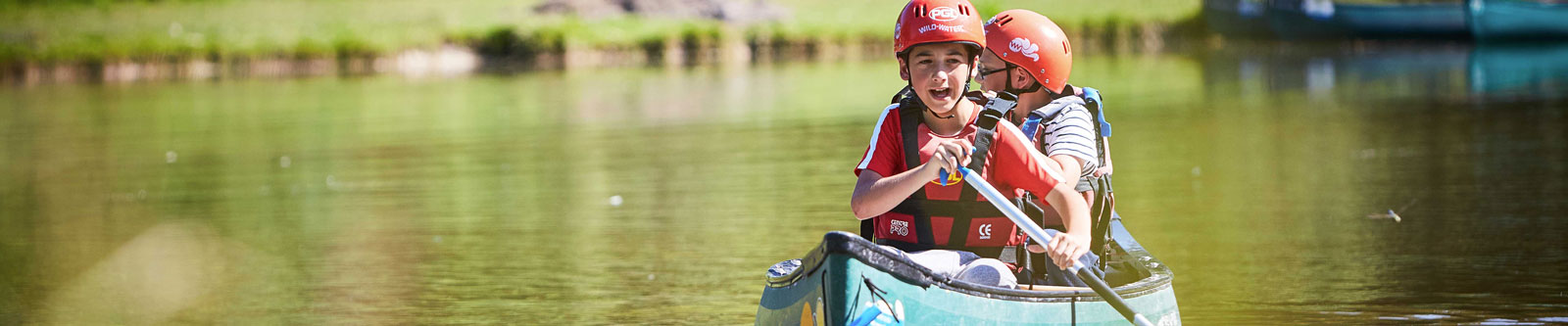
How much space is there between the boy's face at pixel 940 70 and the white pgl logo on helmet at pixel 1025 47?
1.83 ft

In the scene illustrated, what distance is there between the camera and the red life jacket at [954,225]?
248 inches

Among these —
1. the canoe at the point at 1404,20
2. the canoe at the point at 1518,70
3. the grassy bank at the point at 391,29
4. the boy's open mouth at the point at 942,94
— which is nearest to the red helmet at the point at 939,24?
the boy's open mouth at the point at 942,94

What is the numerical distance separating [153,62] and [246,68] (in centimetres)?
282

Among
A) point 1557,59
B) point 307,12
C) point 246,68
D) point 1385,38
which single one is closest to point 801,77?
point 1557,59

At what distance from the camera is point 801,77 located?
134 ft

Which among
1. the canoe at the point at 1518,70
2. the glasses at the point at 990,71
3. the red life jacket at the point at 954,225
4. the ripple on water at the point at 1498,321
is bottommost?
the canoe at the point at 1518,70

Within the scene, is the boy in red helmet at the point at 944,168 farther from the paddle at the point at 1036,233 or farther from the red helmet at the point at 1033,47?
the red helmet at the point at 1033,47

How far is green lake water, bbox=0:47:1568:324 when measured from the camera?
970 centimetres

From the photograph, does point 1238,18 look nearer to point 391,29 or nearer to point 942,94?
point 391,29

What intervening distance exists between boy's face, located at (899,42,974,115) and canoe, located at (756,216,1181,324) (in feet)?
1.89

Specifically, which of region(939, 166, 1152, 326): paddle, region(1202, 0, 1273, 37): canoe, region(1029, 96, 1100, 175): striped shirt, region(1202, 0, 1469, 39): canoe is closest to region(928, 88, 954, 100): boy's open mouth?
region(939, 166, 1152, 326): paddle

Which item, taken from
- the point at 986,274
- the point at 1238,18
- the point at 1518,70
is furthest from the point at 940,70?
the point at 1238,18

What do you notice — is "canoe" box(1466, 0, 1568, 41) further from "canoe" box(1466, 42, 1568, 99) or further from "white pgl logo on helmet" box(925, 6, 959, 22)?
→ "white pgl logo on helmet" box(925, 6, 959, 22)

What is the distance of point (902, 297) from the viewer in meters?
5.94
